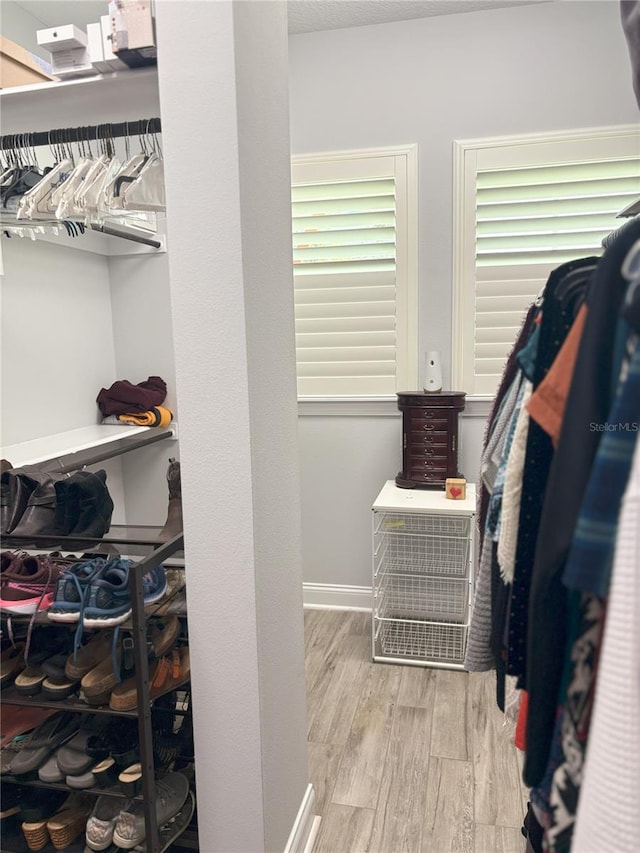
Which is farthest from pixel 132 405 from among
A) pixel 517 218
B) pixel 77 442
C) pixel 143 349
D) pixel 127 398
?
pixel 517 218

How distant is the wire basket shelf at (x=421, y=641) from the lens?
279 centimetres

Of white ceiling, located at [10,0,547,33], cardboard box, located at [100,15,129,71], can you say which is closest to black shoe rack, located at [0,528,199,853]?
cardboard box, located at [100,15,129,71]

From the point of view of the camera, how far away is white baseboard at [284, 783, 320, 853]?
163 cm

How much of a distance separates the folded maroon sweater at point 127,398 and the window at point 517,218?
1443 millimetres

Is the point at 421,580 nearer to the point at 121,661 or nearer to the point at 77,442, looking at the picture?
the point at 77,442

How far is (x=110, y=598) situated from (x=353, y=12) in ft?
8.97

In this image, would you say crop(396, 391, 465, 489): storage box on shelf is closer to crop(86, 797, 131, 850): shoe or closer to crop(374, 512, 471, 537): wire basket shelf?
crop(374, 512, 471, 537): wire basket shelf

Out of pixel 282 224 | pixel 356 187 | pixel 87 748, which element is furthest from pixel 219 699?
pixel 356 187

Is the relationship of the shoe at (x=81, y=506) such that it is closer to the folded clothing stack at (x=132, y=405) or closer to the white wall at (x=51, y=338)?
the white wall at (x=51, y=338)

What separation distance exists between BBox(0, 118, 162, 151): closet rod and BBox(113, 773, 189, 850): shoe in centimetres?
164

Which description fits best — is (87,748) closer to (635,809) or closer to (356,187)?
(635,809)

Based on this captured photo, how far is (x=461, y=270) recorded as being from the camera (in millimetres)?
2971

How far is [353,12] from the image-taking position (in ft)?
9.25

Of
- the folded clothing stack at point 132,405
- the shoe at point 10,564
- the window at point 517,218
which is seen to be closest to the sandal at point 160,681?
the shoe at point 10,564
